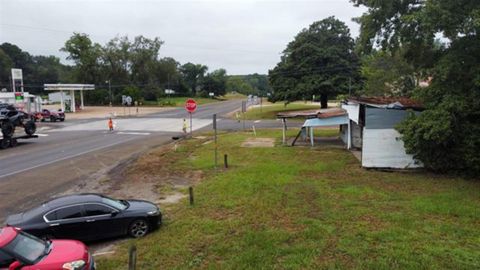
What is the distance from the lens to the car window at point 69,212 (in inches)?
425

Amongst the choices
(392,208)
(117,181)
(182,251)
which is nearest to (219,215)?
(182,251)

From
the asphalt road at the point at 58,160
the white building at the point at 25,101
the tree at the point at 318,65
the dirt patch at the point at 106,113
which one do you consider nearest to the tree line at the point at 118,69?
the dirt patch at the point at 106,113

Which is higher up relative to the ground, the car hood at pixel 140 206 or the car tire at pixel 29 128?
the car tire at pixel 29 128

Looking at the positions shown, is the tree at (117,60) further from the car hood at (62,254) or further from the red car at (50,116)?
the car hood at (62,254)

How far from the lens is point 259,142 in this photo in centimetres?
3125

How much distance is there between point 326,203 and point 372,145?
7.55m

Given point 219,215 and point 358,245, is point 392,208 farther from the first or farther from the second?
point 219,215

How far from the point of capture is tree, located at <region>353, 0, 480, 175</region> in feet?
53.8

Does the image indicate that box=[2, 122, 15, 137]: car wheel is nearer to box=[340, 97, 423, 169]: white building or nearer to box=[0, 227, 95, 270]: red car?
box=[340, 97, 423, 169]: white building

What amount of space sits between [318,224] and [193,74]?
5972 inches

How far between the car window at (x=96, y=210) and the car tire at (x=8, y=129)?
77.7ft

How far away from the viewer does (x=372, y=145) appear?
786 inches

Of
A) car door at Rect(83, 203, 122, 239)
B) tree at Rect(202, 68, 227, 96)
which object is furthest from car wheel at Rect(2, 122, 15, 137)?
tree at Rect(202, 68, 227, 96)

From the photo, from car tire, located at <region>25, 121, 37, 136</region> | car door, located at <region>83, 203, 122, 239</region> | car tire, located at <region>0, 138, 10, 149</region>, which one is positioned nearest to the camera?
car door, located at <region>83, 203, 122, 239</region>
